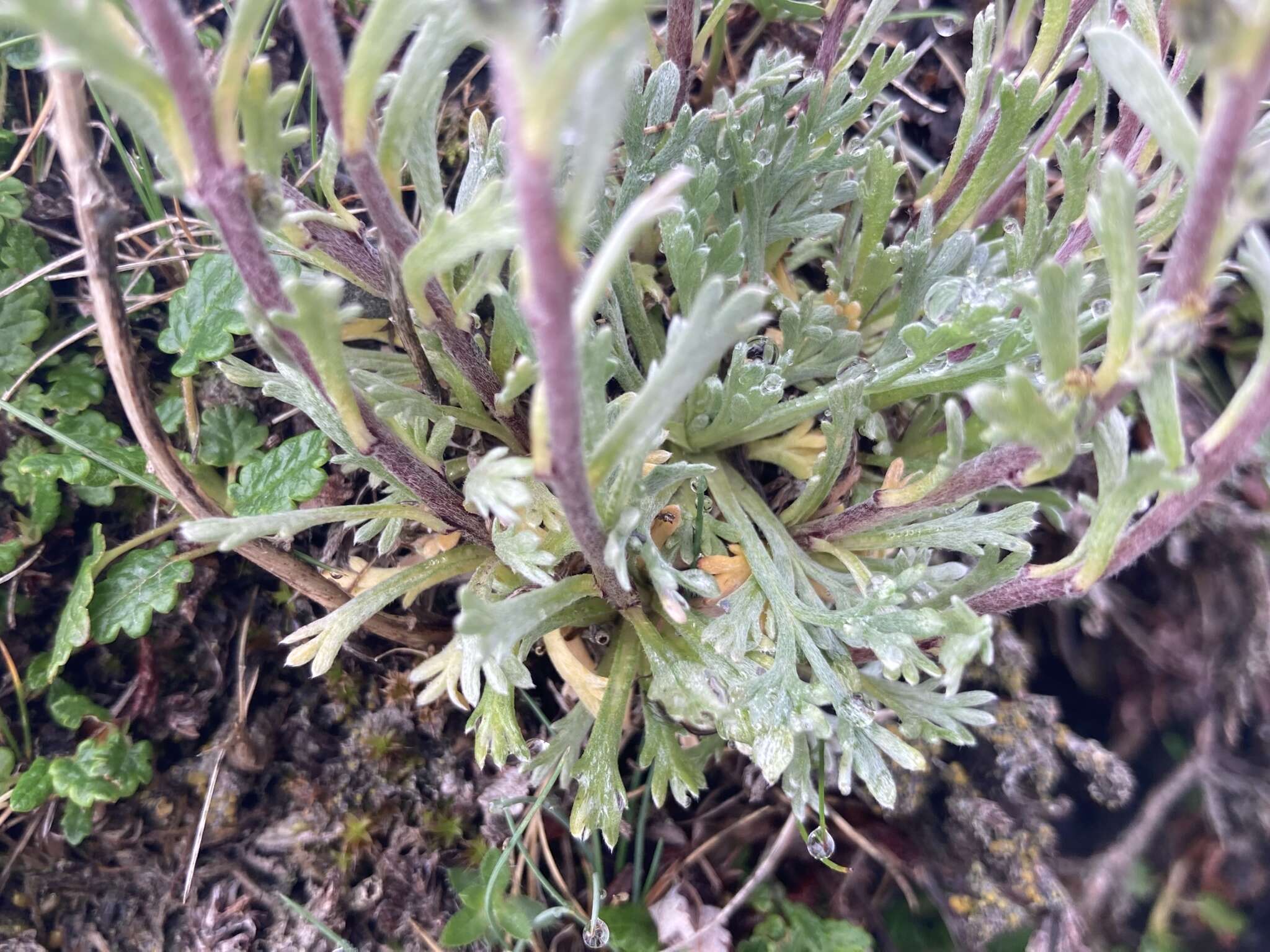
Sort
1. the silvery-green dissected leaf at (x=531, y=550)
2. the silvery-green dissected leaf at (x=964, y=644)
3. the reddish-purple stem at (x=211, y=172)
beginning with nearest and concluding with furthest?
the reddish-purple stem at (x=211, y=172) → the silvery-green dissected leaf at (x=964, y=644) → the silvery-green dissected leaf at (x=531, y=550)

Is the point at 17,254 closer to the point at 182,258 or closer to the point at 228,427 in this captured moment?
the point at 182,258

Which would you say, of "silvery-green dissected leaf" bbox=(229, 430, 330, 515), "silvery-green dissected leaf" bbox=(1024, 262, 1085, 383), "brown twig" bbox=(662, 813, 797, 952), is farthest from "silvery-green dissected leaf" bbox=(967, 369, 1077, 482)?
"brown twig" bbox=(662, 813, 797, 952)

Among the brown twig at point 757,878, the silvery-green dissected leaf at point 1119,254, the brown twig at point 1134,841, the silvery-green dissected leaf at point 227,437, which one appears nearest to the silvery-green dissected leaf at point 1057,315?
the silvery-green dissected leaf at point 1119,254

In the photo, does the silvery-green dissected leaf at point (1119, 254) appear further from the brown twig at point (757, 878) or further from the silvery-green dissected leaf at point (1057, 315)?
the brown twig at point (757, 878)

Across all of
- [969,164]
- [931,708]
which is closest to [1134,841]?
[931,708]

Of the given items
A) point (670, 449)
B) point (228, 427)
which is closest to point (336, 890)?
point (228, 427)

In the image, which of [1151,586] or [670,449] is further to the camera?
[1151,586]
